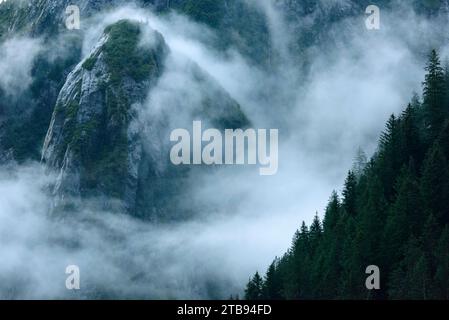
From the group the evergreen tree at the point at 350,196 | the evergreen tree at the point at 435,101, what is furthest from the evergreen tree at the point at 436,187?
the evergreen tree at the point at 350,196

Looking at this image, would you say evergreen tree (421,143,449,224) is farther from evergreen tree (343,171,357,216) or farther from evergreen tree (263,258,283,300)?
evergreen tree (263,258,283,300)

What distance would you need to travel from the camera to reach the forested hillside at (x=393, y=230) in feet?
430

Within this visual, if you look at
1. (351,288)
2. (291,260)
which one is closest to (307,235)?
(291,260)

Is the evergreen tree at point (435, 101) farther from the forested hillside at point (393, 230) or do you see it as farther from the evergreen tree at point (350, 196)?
the evergreen tree at point (350, 196)

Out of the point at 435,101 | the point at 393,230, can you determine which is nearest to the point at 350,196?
the point at 435,101

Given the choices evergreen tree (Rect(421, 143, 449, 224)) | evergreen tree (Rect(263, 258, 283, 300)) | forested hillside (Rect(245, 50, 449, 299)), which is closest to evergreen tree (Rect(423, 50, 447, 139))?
forested hillside (Rect(245, 50, 449, 299))

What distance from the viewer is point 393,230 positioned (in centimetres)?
14275

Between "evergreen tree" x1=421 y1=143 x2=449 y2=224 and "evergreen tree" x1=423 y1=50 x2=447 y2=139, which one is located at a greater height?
"evergreen tree" x1=423 y1=50 x2=447 y2=139

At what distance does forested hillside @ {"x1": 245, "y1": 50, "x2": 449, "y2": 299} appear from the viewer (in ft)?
430

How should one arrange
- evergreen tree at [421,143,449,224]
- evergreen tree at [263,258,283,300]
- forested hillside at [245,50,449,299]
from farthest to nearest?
evergreen tree at [263,258,283,300] < evergreen tree at [421,143,449,224] < forested hillside at [245,50,449,299]

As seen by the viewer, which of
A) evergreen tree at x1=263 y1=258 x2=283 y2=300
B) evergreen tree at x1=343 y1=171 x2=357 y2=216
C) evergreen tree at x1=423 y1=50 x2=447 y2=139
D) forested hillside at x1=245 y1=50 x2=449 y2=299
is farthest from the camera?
evergreen tree at x1=343 y1=171 x2=357 y2=216
